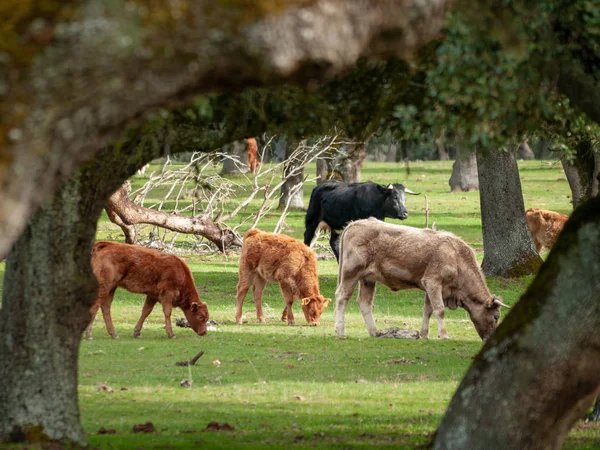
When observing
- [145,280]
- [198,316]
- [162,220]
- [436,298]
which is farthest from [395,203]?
[145,280]

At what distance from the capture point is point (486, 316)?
18.5 m

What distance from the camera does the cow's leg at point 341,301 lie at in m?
19.2

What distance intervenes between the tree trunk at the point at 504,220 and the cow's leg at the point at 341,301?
798 centimetres

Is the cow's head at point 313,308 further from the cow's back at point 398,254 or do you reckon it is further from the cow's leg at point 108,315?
the cow's leg at point 108,315

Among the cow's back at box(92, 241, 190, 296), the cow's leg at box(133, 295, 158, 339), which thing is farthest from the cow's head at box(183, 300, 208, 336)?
the cow's leg at box(133, 295, 158, 339)

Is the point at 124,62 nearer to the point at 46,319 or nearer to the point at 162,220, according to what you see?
the point at 46,319

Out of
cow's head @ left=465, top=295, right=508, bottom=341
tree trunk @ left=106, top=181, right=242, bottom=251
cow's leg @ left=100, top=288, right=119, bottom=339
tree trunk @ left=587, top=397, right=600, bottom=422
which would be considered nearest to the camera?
tree trunk @ left=587, top=397, right=600, bottom=422

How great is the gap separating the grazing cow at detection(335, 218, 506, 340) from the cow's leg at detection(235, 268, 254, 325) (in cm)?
213

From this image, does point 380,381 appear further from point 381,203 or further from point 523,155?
point 523,155

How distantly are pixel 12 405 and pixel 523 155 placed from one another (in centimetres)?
7274

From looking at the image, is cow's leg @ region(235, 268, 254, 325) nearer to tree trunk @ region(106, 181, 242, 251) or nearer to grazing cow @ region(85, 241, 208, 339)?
grazing cow @ region(85, 241, 208, 339)

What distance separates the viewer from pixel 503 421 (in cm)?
881

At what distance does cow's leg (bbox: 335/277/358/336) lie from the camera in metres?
19.2

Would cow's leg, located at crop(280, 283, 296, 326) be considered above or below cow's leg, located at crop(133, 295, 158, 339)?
below
